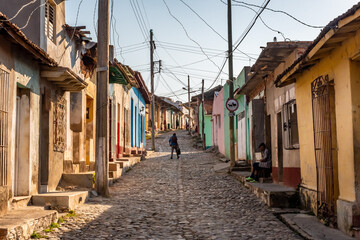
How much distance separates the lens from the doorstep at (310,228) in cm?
632

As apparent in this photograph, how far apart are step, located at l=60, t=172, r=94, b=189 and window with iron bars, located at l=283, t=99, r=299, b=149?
493 cm

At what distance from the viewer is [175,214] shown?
874 centimetres

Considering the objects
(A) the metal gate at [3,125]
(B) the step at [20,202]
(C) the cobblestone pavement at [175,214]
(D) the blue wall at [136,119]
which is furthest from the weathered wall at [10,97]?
(D) the blue wall at [136,119]

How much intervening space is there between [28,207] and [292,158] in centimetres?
591

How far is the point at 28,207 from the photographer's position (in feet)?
26.0

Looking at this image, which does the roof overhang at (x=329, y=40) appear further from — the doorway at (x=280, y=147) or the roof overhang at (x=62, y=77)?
the roof overhang at (x=62, y=77)

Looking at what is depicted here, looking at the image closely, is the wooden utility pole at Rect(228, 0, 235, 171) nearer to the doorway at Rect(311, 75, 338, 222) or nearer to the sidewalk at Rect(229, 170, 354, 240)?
the sidewalk at Rect(229, 170, 354, 240)

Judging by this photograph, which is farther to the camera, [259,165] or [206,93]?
[206,93]

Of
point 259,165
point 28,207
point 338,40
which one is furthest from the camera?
point 259,165

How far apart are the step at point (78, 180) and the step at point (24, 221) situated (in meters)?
2.80

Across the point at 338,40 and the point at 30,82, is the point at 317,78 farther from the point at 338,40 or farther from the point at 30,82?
the point at 30,82

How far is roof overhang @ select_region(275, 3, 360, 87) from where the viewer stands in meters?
5.64

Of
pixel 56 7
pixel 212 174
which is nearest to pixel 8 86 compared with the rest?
pixel 56 7

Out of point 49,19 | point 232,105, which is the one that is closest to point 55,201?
point 49,19
